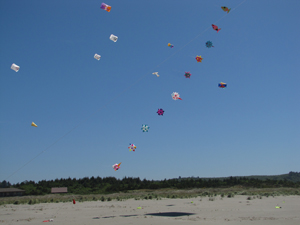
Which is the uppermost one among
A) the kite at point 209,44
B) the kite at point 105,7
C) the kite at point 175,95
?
the kite at point 105,7

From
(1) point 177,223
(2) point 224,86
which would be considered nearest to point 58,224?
(1) point 177,223

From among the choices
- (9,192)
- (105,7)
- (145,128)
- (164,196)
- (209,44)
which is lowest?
→ (164,196)

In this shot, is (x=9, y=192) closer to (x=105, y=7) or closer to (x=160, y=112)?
(x=160, y=112)

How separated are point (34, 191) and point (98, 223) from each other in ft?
137

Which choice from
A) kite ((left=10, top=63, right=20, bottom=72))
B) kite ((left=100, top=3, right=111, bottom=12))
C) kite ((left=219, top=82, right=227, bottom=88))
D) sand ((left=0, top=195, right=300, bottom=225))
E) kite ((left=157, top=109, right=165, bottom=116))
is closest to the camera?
sand ((left=0, top=195, right=300, bottom=225))

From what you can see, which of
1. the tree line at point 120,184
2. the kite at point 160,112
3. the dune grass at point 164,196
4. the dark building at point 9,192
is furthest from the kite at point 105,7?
the dark building at point 9,192

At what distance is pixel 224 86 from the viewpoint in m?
21.7

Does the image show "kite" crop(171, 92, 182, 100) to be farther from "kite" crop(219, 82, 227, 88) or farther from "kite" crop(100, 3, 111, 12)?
"kite" crop(100, 3, 111, 12)

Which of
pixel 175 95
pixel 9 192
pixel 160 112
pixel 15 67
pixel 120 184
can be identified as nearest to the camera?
pixel 15 67

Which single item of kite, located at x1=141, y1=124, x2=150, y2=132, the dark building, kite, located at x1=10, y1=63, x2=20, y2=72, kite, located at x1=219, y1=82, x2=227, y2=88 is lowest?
the dark building

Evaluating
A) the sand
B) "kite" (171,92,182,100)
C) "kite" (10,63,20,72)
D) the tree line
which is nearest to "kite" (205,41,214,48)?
"kite" (171,92,182,100)

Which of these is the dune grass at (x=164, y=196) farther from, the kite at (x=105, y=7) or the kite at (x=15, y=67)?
the kite at (x=105, y=7)

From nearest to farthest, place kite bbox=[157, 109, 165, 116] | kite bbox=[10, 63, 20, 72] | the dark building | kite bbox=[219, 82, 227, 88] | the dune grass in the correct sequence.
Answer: kite bbox=[10, 63, 20, 72]
kite bbox=[219, 82, 227, 88]
kite bbox=[157, 109, 165, 116]
the dune grass
the dark building

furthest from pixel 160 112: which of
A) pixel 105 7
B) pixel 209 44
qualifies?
pixel 105 7
